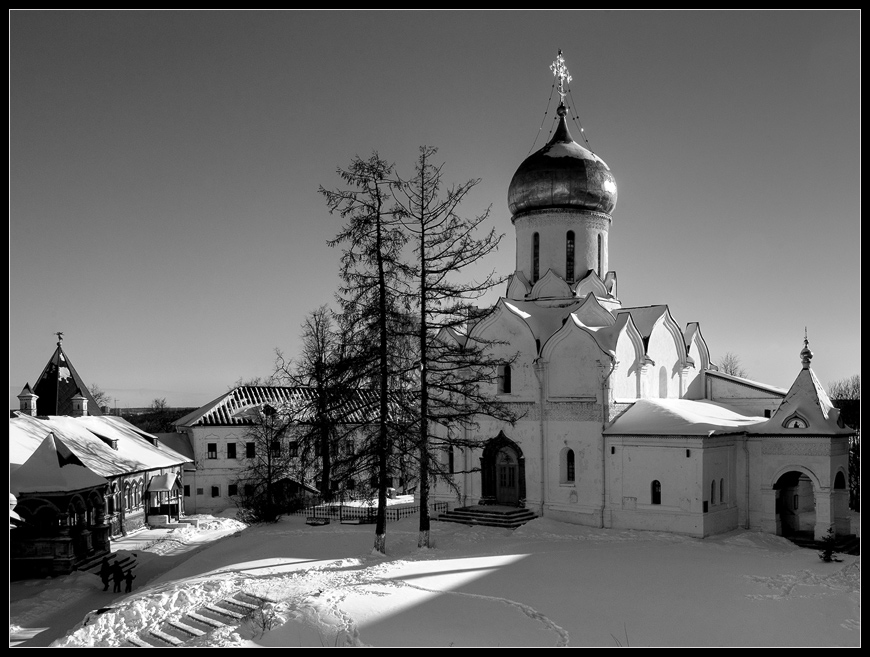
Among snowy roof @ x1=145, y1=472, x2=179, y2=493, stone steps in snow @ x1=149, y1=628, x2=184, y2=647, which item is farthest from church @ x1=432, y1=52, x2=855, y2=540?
snowy roof @ x1=145, y1=472, x2=179, y2=493

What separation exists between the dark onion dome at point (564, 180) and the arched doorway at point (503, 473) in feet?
28.0

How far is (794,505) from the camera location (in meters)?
23.4

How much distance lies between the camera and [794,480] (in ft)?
70.7

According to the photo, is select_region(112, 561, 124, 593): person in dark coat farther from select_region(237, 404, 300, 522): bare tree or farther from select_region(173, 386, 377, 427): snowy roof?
select_region(173, 386, 377, 427): snowy roof

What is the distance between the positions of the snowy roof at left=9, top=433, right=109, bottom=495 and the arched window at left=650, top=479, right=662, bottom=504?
17.2m

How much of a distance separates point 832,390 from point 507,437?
122 ft

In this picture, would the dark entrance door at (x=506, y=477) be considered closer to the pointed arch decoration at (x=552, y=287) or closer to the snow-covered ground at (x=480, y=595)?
the snow-covered ground at (x=480, y=595)

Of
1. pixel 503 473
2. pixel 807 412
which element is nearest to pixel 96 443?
pixel 503 473

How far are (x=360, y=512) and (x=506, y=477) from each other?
224 inches

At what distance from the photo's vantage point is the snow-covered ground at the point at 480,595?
11.7 meters

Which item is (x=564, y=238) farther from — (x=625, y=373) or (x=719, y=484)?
(x=719, y=484)

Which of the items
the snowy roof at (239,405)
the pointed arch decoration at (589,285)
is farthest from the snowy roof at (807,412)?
the snowy roof at (239,405)

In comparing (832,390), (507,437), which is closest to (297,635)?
(507,437)
